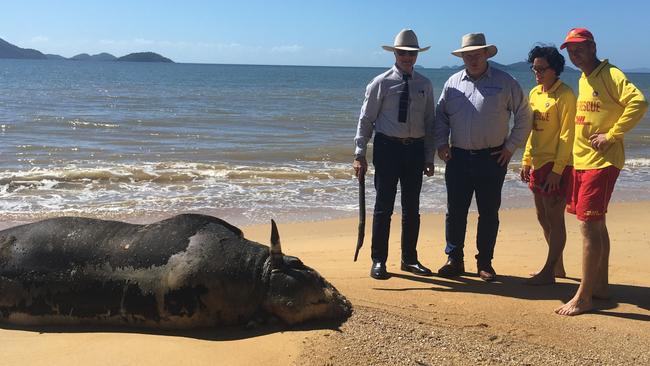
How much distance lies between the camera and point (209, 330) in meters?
4.30

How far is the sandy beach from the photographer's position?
3918mm

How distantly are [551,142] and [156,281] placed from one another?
134 inches

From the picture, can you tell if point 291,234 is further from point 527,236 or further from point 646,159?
point 646,159

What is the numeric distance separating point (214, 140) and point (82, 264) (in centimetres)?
1577

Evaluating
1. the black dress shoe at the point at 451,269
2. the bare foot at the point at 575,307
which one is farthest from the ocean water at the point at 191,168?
the bare foot at the point at 575,307

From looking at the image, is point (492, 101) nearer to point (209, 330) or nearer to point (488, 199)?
point (488, 199)

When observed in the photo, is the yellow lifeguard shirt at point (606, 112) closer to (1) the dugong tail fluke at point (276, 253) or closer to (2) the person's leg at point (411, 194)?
(2) the person's leg at point (411, 194)

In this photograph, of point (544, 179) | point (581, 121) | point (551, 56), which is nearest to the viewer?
point (581, 121)

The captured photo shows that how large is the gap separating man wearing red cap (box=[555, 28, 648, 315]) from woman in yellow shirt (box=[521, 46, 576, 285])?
415mm

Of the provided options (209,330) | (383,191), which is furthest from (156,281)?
(383,191)

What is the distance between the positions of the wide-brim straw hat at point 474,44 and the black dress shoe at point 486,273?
1918 mm

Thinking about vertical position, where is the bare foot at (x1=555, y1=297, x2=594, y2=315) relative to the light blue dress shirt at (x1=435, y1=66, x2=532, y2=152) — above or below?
below

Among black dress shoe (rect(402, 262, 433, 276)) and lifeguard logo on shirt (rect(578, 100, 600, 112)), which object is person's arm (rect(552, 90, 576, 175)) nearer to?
lifeguard logo on shirt (rect(578, 100, 600, 112))

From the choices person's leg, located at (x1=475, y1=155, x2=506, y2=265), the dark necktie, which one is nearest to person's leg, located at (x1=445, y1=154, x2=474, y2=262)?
person's leg, located at (x1=475, y1=155, x2=506, y2=265)
